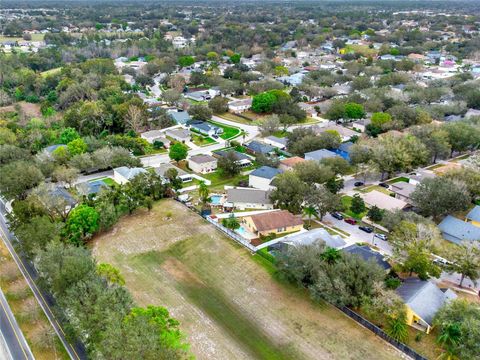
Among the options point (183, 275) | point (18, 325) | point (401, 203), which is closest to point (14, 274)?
point (18, 325)

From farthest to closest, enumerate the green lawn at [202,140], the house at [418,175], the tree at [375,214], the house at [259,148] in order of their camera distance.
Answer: the green lawn at [202,140], the house at [259,148], the house at [418,175], the tree at [375,214]

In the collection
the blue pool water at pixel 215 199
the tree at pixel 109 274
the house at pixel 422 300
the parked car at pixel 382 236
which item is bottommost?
the blue pool water at pixel 215 199

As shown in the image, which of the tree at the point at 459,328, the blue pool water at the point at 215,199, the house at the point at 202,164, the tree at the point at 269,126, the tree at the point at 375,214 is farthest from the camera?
the tree at the point at 269,126

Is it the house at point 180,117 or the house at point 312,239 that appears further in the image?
the house at point 180,117

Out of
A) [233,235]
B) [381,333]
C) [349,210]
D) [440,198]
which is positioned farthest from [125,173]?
[440,198]

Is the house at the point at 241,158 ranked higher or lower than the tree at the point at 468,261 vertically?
lower

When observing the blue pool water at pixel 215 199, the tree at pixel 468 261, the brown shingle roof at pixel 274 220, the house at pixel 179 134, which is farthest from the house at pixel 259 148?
the tree at pixel 468 261

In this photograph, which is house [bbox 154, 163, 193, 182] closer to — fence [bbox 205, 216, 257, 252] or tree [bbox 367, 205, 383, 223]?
fence [bbox 205, 216, 257, 252]

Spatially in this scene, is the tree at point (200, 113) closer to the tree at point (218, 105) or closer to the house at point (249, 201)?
the tree at point (218, 105)
